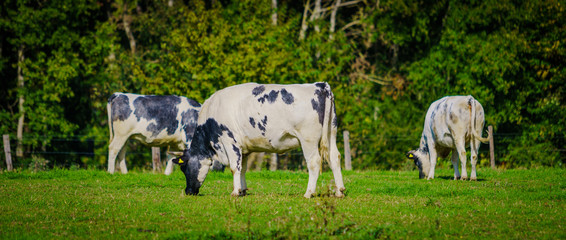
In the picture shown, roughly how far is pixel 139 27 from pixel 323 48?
38.9 feet

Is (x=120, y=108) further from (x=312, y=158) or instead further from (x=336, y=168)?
(x=336, y=168)

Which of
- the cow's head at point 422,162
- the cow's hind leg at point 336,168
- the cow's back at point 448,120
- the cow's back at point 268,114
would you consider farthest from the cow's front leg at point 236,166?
the cow's head at point 422,162

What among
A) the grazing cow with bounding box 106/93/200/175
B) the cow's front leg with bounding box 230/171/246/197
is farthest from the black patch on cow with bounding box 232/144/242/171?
the grazing cow with bounding box 106/93/200/175

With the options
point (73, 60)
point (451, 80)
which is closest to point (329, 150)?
point (451, 80)

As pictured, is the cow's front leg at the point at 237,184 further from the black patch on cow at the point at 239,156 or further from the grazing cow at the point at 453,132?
the grazing cow at the point at 453,132

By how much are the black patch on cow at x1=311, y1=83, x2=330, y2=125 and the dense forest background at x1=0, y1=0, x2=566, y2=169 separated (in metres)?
13.8

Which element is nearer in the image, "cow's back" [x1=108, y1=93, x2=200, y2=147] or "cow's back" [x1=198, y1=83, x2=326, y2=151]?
"cow's back" [x1=198, y1=83, x2=326, y2=151]

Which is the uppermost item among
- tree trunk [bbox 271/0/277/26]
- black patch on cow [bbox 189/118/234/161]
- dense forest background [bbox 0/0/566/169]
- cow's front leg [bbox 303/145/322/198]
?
tree trunk [bbox 271/0/277/26]

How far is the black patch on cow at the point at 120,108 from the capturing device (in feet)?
64.6

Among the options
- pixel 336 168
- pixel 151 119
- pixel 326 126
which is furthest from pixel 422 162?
pixel 151 119

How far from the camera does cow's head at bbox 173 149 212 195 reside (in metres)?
12.8

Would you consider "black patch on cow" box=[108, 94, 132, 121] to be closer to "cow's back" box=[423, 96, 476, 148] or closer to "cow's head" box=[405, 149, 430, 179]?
"cow's head" box=[405, 149, 430, 179]

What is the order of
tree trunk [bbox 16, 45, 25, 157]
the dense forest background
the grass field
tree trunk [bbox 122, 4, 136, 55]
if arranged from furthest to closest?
1. tree trunk [bbox 122, 4, 136, 55]
2. tree trunk [bbox 16, 45, 25, 157]
3. the dense forest background
4. the grass field

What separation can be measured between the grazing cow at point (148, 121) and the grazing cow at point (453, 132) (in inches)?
292
